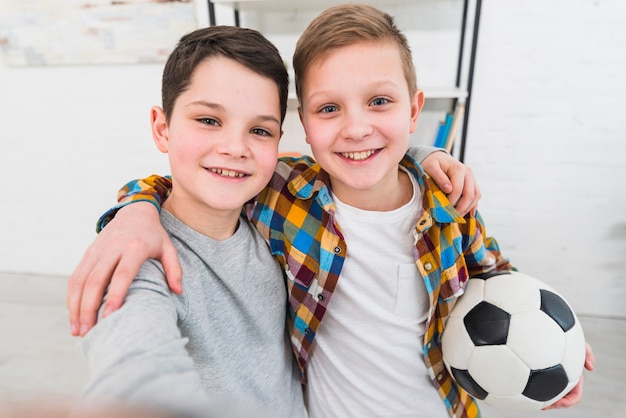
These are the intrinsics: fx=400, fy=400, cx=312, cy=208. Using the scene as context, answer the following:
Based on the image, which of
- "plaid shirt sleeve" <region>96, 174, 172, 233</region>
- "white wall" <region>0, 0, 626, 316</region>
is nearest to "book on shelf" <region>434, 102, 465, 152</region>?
"white wall" <region>0, 0, 626, 316</region>

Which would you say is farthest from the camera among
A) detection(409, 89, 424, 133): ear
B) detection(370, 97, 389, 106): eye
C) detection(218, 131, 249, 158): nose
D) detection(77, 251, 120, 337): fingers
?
detection(409, 89, 424, 133): ear

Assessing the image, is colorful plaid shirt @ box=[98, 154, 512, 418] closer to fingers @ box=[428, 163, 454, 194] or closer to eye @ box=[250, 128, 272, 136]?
fingers @ box=[428, 163, 454, 194]

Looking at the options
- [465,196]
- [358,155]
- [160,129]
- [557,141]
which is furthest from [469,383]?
[557,141]

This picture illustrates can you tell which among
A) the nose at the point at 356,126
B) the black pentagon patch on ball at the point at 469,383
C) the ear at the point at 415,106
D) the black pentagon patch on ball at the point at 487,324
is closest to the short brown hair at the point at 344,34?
the ear at the point at 415,106

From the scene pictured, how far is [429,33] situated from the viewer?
201 cm

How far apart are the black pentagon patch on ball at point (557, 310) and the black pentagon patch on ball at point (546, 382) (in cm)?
10

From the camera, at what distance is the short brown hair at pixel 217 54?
81cm

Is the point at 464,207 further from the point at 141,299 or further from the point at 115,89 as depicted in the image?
the point at 115,89

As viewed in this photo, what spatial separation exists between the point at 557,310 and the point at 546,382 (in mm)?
166

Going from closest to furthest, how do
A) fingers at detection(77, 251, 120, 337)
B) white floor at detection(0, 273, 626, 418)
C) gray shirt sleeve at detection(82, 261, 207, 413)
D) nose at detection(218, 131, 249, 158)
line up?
gray shirt sleeve at detection(82, 261, 207, 413), fingers at detection(77, 251, 120, 337), nose at detection(218, 131, 249, 158), white floor at detection(0, 273, 626, 418)

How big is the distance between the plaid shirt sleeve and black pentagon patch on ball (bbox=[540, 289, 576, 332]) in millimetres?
905

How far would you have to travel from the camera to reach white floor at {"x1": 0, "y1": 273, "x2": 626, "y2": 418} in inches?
66.7

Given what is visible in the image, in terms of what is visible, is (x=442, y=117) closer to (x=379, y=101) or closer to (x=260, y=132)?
(x=379, y=101)


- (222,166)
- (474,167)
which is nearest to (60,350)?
(222,166)
